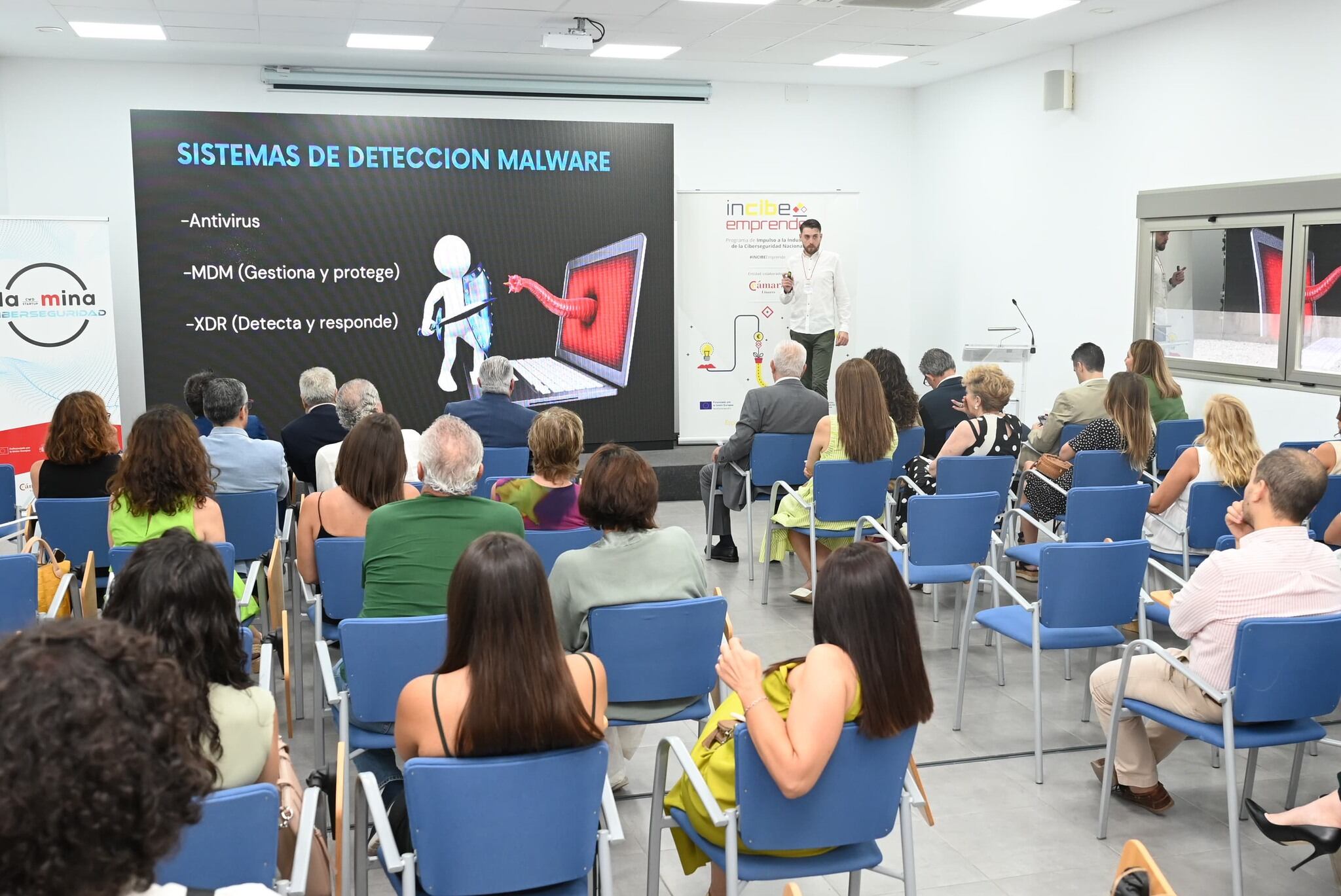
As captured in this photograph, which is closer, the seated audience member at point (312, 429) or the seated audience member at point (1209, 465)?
the seated audience member at point (1209, 465)

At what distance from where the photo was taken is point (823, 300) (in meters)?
10.3

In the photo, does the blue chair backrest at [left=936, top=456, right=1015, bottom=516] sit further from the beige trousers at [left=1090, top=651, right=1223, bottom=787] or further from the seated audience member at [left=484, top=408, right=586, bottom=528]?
the seated audience member at [left=484, top=408, right=586, bottom=528]

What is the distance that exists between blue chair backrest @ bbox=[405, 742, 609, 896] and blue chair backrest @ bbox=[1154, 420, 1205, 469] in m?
5.38

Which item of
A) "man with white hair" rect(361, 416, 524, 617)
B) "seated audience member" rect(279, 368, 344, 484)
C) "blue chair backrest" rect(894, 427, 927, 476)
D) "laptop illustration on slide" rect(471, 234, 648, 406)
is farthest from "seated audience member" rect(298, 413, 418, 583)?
"laptop illustration on slide" rect(471, 234, 648, 406)

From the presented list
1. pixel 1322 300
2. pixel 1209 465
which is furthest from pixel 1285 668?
pixel 1322 300

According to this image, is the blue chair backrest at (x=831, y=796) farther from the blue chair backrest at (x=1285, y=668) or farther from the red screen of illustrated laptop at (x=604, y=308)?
the red screen of illustrated laptop at (x=604, y=308)

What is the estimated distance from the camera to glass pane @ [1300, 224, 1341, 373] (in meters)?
7.10

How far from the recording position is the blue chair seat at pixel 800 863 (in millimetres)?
2596

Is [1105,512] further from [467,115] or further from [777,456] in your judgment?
[467,115]

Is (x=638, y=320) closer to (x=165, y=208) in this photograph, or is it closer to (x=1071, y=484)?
(x=165, y=208)

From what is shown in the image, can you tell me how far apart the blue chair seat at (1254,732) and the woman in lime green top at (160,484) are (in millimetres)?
3374

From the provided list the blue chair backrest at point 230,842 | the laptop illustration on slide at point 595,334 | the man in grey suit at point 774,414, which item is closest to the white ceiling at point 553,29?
the laptop illustration on slide at point 595,334

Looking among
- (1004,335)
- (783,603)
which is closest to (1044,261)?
(1004,335)

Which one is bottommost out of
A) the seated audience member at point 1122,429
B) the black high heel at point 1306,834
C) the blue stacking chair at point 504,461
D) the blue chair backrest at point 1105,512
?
the black high heel at point 1306,834
